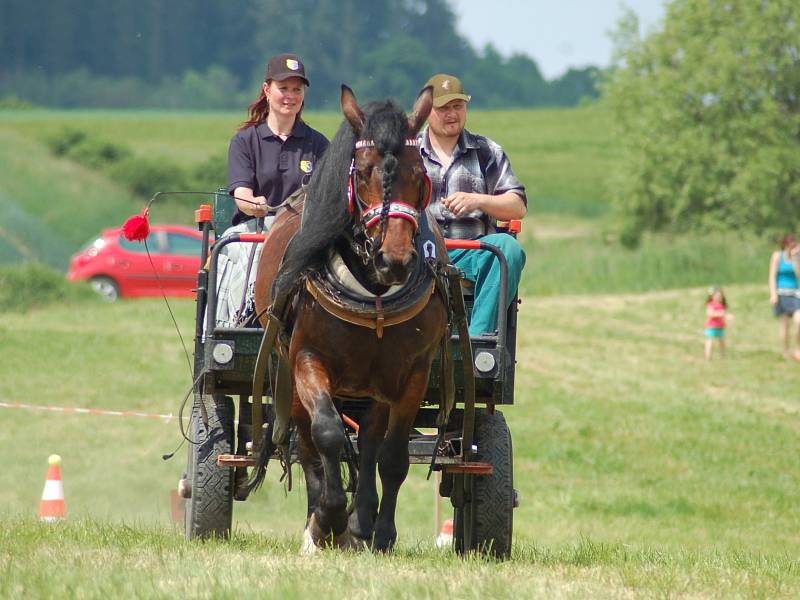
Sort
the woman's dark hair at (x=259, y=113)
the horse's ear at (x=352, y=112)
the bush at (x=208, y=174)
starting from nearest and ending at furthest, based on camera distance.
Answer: the horse's ear at (x=352, y=112) → the woman's dark hair at (x=259, y=113) → the bush at (x=208, y=174)

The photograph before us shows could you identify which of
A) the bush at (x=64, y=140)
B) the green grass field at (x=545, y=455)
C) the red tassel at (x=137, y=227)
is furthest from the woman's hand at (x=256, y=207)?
Answer: the bush at (x=64, y=140)

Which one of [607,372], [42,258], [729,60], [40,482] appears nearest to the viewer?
[40,482]

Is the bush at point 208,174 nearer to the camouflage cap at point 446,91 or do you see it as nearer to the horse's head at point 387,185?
the camouflage cap at point 446,91

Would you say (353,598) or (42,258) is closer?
(353,598)

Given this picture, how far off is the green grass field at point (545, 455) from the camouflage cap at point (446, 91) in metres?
2.43

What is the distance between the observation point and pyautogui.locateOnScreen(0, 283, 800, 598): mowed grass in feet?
17.4

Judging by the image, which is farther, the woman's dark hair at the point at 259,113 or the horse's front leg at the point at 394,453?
the woman's dark hair at the point at 259,113

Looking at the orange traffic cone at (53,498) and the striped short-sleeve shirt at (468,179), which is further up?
the striped short-sleeve shirt at (468,179)

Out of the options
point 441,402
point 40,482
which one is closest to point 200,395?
point 441,402

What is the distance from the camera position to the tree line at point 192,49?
160 ft

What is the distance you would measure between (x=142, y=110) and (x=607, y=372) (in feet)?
141

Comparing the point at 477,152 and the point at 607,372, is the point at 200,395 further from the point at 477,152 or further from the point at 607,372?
the point at 607,372

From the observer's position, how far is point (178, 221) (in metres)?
46.0

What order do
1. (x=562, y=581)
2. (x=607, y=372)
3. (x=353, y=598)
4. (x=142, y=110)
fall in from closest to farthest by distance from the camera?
(x=353, y=598) → (x=562, y=581) → (x=607, y=372) → (x=142, y=110)
